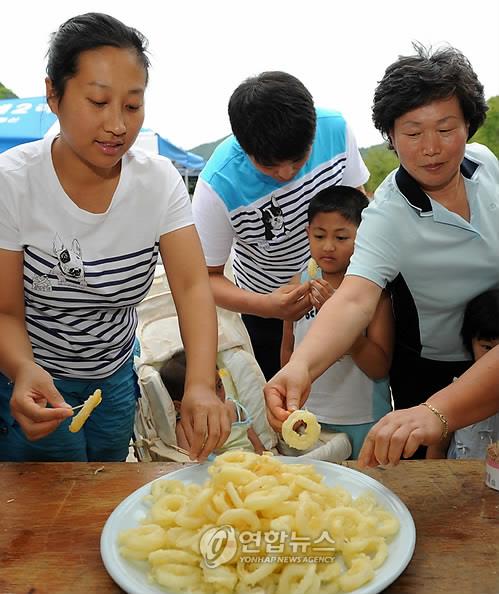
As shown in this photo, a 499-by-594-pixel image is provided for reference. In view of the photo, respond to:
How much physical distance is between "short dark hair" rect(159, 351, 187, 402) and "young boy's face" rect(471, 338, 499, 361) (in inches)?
46.5

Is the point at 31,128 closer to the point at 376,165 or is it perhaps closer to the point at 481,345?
the point at 376,165

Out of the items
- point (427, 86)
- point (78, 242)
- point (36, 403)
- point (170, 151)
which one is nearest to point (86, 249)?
point (78, 242)

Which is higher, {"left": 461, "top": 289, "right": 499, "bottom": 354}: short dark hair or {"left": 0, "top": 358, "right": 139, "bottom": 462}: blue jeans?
{"left": 461, "top": 289, "right": 499, "bottom": 354}: short dark hair

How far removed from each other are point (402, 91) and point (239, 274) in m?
1.11

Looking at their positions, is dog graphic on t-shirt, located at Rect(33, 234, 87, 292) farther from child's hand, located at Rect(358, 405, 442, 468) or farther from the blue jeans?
child's hand, located at Rect(358, 405, 442, 468)

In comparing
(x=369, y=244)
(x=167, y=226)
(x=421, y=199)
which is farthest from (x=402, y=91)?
(x=167, y=226)

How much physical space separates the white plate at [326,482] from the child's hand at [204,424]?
0.04 meters

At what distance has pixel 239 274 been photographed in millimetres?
2436

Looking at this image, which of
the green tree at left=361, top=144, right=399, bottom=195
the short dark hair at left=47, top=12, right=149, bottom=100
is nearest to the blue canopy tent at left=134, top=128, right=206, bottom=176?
the green tree at left=361, top=144, right=399, bottom=195

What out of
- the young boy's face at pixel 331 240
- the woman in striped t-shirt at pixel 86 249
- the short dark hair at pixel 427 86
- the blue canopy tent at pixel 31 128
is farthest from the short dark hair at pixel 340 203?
the blue canopy tent at pixel 31 128

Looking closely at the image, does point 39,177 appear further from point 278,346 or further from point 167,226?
point 278,346

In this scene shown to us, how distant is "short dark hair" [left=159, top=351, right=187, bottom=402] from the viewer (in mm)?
2484

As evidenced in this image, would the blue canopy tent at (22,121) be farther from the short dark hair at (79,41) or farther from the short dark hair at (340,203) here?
the short dark hair at (79,41)

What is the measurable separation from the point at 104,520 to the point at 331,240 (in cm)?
118
